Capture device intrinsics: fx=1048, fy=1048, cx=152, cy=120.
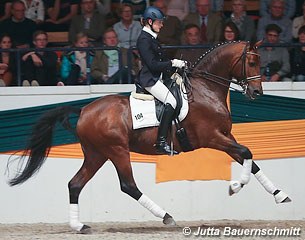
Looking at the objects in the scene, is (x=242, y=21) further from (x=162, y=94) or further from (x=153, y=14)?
(x=162, y=94)

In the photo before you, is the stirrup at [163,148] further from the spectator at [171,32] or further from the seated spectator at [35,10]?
the seated spectator at [35,10]

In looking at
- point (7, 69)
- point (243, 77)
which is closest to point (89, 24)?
point (7, 69)

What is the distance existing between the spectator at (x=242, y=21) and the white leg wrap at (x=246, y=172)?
8.60 feet

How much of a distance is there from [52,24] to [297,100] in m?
3.62

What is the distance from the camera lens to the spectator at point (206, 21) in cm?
1327

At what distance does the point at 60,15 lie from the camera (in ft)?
47.0

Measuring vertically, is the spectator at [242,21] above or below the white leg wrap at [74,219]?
above

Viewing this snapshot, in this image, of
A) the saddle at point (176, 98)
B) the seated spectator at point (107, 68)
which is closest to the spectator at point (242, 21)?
the seated spectator at point (107, 68)

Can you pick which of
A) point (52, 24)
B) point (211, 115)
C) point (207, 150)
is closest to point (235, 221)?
point (207, 150)

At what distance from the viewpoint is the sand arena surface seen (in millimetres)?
10867

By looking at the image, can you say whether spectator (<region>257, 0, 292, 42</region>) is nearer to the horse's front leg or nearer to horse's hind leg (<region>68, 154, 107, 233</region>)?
the horse's front leg

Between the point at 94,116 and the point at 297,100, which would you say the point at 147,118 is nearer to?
the point at 94,116

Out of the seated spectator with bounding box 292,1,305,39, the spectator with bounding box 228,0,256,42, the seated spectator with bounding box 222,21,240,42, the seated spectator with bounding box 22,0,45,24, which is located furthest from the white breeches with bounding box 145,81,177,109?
the seated spectator with bounding box 22,0,45,24

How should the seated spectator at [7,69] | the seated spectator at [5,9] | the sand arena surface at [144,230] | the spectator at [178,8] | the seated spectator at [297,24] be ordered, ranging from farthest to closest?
the seated spectator at [5,9] < the spectator at [178,8] < the seated spectator at [297,24] < the seated spectator at [7,69] < the sand arena surface at [144,230]
